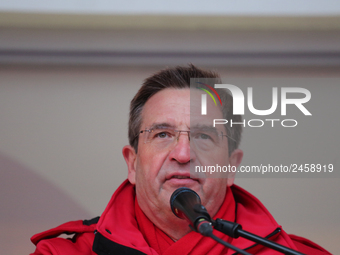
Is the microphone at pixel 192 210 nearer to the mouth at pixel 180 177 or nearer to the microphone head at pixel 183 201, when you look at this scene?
the microphone head at pixel 183 201

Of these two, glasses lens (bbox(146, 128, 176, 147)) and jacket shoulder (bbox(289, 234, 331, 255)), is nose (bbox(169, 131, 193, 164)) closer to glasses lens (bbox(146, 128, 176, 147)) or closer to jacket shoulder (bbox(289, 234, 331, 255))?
glasses lens (bbox(146, 128, 176, 147))

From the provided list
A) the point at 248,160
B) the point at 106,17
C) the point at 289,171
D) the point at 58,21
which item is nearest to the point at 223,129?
the point at 248,160

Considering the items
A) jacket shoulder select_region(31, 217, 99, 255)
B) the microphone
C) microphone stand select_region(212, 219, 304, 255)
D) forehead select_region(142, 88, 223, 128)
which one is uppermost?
forehead select_region(142, 88, 223, 128)

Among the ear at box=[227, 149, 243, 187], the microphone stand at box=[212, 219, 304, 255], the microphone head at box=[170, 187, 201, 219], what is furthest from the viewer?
the ear at box=[227, 149, 243, 187]

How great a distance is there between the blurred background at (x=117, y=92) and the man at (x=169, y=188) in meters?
0.50

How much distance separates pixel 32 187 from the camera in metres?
1.99

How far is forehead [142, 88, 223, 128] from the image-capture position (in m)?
1.38

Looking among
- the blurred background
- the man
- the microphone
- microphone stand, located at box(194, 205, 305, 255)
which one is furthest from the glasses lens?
the blurred background

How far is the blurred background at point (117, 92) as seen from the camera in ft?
6.38

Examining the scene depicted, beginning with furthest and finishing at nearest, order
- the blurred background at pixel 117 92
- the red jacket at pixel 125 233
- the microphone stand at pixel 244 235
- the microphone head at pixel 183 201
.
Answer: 1. the blurred background at pixel 117 92
2. the red jacket at pixel 125 233
3. the microphone head at pixel 183 201
4. the microphone stand at pixel 244 235

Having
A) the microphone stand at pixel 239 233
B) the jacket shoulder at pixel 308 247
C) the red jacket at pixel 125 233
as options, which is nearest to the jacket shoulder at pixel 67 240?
the red jacket at pixel 125 233

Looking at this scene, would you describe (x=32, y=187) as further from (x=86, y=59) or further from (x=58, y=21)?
(x=58, y=21)

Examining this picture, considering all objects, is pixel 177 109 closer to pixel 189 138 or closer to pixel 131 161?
pixel 189 138

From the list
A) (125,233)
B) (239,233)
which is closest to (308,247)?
(125,233)
